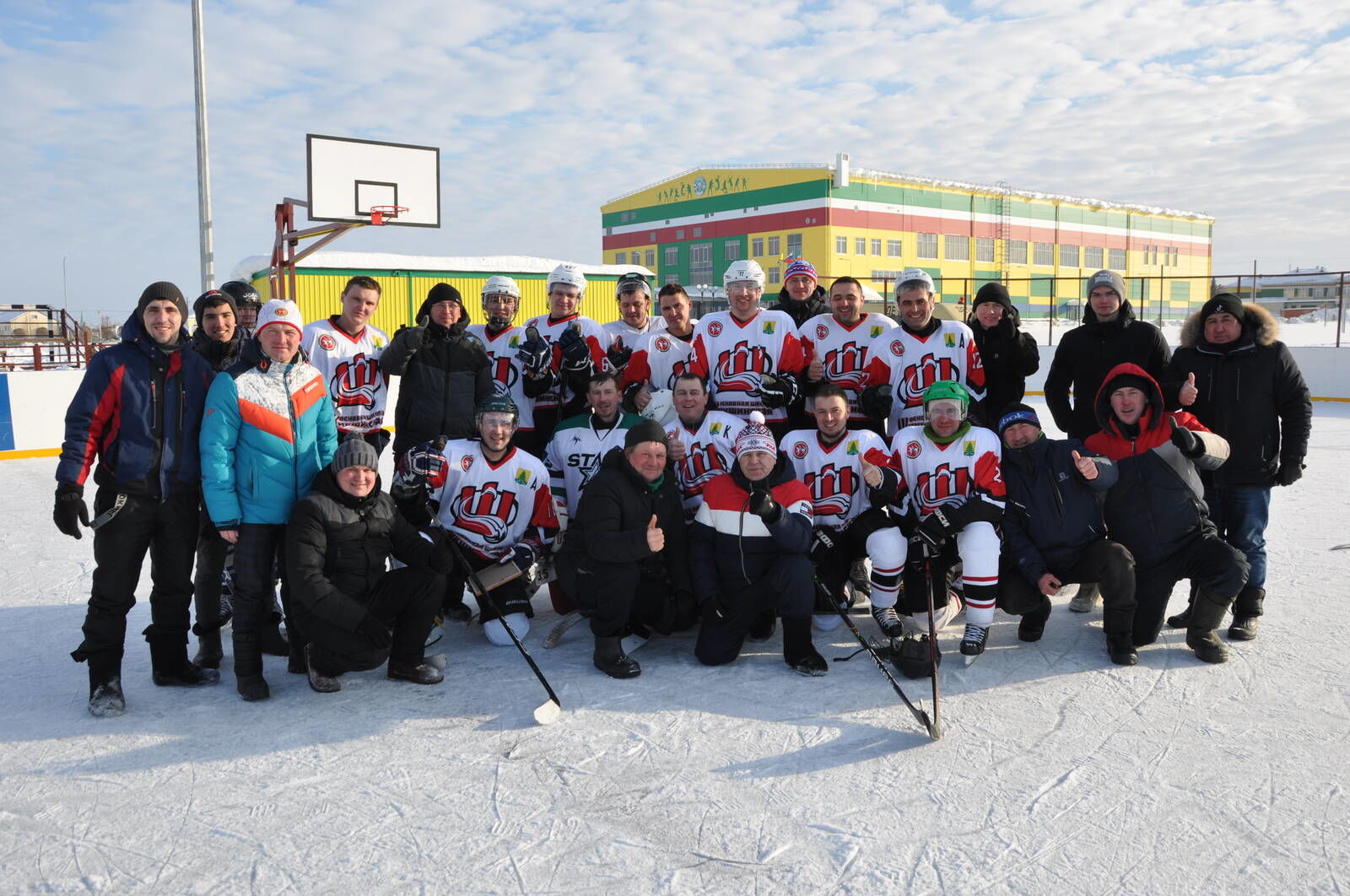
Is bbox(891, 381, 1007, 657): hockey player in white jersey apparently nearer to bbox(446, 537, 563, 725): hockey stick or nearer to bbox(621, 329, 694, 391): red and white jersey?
bbox(621, 329, 694, 391): red and white jersey

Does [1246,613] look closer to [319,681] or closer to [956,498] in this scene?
[956,498]

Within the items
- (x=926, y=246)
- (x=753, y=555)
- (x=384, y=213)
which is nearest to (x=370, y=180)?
(x=384, y=213)

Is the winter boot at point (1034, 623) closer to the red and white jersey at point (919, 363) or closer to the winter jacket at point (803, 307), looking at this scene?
the red and white jersey at point (919, 363)

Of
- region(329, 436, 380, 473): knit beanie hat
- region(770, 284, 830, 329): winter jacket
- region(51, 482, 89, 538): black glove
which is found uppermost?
region(770, 284, 830, 329): winter jacket

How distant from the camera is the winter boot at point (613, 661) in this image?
3223 millimetres

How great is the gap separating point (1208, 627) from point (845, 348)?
1.86 meters

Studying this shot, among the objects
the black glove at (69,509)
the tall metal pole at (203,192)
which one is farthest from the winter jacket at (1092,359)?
the tall metal pole at (203,192)

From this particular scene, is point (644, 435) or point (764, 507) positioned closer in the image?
point (764, 507)

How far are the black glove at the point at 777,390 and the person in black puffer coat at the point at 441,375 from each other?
121cm

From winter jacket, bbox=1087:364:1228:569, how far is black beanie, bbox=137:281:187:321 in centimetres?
339

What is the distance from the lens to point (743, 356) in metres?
4.16

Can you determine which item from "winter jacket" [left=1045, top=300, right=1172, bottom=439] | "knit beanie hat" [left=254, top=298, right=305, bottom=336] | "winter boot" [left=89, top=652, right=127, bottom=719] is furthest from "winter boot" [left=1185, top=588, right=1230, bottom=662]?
"winter boot" [left=89, top=652, right=127, bottom=719]

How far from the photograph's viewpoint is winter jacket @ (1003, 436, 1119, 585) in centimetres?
343

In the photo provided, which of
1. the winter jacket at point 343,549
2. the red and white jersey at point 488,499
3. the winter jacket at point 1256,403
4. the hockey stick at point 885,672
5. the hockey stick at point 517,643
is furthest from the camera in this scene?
the red and white jersey at point 488,499
